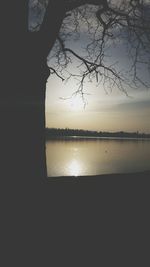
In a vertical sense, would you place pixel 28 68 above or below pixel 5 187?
above

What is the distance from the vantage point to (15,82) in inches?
231

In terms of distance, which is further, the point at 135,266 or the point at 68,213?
the point at 68,213

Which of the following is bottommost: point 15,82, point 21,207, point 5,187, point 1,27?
point 21,207

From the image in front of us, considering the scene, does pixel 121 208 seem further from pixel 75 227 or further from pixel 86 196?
pixel 75 227

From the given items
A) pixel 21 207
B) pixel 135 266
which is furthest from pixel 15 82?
pixel 135 266

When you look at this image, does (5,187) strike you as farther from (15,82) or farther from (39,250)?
(15,82)

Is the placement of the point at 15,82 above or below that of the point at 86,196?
above

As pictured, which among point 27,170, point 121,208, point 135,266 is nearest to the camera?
point 135,266

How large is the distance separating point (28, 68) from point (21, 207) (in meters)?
2.58

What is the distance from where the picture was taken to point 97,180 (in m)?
8.93

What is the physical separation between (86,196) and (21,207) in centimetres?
195

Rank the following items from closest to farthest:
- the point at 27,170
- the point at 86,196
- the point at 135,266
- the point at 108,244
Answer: the point at 135,266 < the point at 108,244 < the point at 27,170 < the point at 86,196

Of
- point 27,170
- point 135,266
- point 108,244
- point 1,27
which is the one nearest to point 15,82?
point 1,27

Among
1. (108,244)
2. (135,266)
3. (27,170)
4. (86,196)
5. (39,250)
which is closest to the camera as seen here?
(135,266)
